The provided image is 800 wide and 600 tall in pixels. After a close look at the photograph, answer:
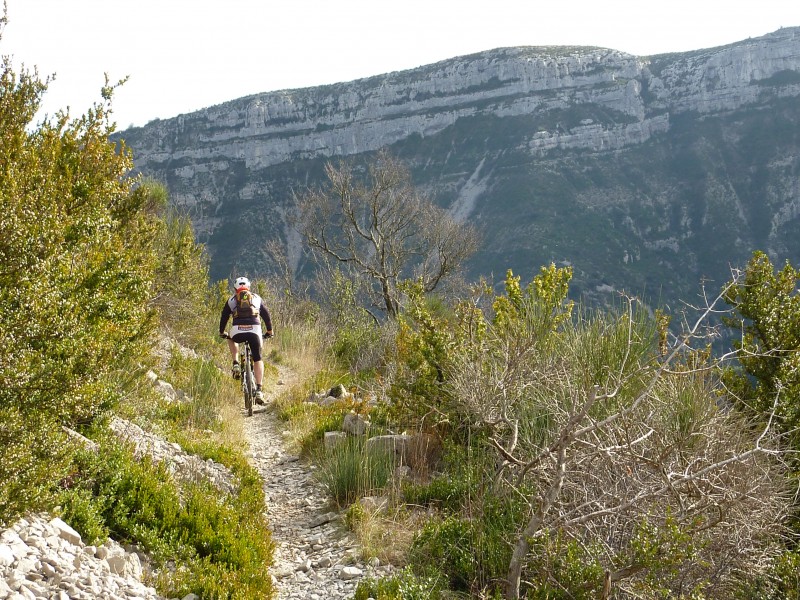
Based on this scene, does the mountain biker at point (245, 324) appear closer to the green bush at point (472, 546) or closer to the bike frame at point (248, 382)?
the bike frame at point (248, 382)

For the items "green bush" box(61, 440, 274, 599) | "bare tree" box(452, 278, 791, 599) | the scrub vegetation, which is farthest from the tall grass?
"bare tree" box(452, 278, 791, 599)

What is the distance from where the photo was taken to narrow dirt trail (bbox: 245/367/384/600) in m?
3.72

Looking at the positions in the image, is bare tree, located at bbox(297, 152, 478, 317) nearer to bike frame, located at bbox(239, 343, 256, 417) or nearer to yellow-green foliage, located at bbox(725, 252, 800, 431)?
bike frame, located at bbox(239, 343, 256, 417)

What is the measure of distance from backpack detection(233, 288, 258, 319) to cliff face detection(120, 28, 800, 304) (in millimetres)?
55603

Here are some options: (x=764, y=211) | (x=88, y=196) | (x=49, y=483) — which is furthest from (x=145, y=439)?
(x=764, y=211)

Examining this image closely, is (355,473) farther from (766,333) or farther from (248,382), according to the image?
(766,333)

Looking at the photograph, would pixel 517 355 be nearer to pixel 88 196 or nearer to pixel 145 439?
pixel 145 439

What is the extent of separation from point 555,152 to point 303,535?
78.9 m

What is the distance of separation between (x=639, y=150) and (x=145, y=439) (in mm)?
84196

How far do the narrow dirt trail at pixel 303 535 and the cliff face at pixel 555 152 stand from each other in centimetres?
5741

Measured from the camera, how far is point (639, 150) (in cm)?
7825

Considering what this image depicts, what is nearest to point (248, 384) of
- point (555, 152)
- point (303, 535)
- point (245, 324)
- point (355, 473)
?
point (245, 324)

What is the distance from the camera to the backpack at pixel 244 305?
7.82 metres

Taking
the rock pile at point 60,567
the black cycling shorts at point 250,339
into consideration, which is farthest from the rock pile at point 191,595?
the black cycling shorts at point 250,339
